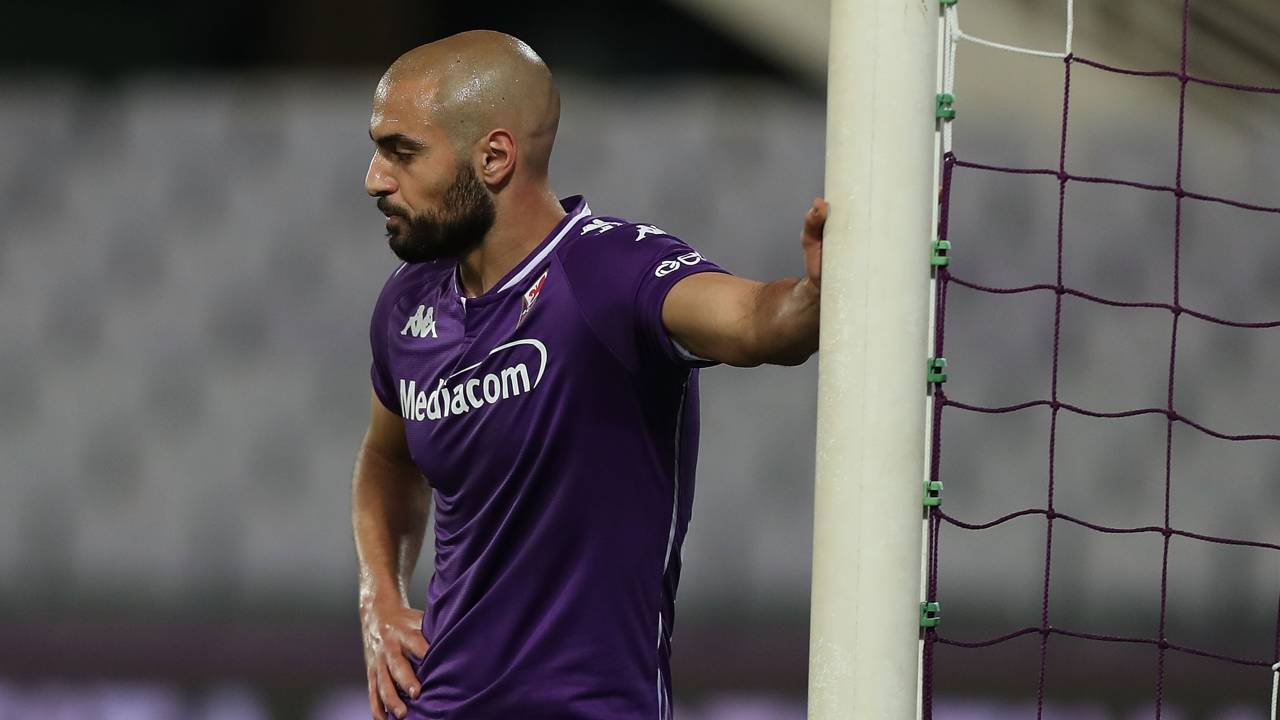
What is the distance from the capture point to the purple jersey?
5.72ft

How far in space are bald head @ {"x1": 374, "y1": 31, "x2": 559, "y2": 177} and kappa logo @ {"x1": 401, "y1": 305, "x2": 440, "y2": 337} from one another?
0.23 meters

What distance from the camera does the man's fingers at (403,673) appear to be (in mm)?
1941

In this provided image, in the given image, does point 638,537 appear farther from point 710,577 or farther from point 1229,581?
point 1229,581

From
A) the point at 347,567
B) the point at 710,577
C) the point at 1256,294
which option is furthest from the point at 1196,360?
the point at 347,567

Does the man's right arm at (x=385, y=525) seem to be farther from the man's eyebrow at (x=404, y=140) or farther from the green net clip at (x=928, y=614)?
the green net clip at (x=928, y=614)

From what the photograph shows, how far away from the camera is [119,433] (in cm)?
416

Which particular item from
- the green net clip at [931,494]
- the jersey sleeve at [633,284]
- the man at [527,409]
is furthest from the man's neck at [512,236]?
the green net clip at [931,494]

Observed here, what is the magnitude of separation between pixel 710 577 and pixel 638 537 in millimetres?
2208

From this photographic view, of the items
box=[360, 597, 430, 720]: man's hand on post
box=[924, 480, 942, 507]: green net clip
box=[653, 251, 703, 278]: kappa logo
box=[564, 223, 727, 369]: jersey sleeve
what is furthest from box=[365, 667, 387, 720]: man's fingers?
box=[924, 480, 942, 507]: green net clip

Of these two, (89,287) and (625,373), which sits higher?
(89,287)

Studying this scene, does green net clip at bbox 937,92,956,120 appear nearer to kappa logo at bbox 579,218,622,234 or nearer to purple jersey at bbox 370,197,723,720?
purple jersey at bbox 370,197,723,720

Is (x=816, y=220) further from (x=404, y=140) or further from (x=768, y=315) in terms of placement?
(x=404, y=140)

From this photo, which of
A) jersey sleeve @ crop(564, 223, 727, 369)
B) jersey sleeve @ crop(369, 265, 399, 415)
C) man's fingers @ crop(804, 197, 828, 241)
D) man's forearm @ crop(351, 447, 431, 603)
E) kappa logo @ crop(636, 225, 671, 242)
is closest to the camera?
man's fingers @ crop(804, 197, 828, 241)

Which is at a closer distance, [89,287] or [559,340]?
[559,340]
